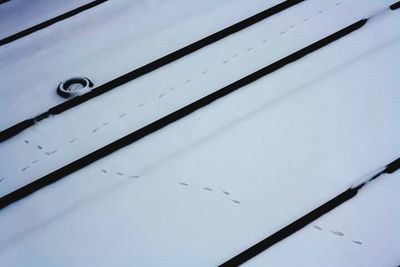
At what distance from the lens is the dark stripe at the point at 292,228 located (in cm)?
81

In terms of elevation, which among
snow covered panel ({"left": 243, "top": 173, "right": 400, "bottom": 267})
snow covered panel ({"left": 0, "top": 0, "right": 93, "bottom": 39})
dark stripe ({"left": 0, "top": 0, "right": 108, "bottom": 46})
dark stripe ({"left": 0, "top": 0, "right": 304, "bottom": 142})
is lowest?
snow covered panel ({"left": 243, "top": 173, "right": 400, "bottom": 267})

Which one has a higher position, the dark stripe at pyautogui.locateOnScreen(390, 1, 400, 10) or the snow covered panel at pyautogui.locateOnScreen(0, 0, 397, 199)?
the snow covered panel at pyautogui.locateOnScreen(0, 0, 397, 199)

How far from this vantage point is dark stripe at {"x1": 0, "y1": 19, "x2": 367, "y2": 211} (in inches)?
35.6

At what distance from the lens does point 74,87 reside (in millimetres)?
1106

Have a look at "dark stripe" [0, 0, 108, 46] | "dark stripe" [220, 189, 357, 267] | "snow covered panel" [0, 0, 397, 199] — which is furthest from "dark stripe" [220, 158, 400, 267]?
"dark stripe" [0, 0, 108, 46]

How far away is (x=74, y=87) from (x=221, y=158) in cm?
51

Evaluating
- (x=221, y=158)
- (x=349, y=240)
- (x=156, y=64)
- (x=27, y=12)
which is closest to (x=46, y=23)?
(x=27, y=12)

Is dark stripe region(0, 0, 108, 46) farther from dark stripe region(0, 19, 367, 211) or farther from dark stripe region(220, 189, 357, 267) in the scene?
dark stripe region(220, 189, 357, 267)

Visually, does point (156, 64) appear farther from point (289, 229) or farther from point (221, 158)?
point (289, 229)

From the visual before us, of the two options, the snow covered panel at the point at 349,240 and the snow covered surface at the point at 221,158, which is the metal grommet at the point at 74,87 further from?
the snow covered panel at the point at 349,240

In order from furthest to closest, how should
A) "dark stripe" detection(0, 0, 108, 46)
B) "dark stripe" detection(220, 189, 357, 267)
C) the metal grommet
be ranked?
"dark stripe" detection(0, 0, 108, 46)
the metal grommet
"dark stripe" detection(220, 189, 357, 267)

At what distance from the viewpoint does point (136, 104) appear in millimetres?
1066

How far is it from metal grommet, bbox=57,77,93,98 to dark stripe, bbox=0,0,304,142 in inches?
0.7

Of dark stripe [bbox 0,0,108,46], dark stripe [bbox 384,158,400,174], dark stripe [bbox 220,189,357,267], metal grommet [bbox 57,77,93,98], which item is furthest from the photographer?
dark stripe [bbox 0,0,108,46]
